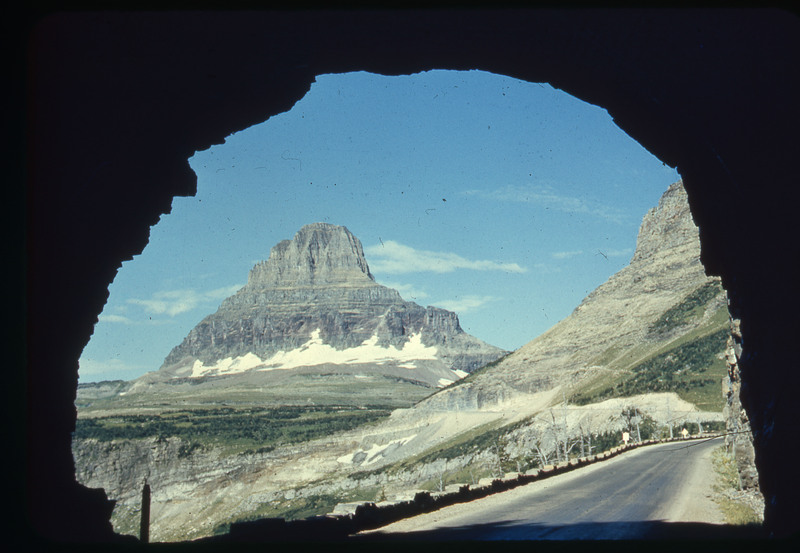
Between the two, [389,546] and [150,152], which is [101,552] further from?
[150,152]

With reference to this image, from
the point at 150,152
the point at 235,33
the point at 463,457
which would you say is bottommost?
the point at 463,457

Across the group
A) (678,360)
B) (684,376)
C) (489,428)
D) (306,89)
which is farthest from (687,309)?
(306,89)

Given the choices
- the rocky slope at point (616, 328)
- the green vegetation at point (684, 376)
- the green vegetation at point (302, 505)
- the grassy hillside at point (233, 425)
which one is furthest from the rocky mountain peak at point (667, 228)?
the green vegetation at point (302, 505)

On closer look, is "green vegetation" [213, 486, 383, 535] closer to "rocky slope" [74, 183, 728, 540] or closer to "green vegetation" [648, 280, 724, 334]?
"rocky slope" [74, 183, 728, 540]

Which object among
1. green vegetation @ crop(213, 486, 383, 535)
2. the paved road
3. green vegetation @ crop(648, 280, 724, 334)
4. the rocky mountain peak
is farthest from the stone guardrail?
the rocky mountain peak

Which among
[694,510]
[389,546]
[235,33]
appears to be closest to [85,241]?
[235,33]

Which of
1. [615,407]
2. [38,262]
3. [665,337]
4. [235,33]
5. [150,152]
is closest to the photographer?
[38,262]

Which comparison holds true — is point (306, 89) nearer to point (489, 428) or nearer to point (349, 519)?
point (349, 519)
